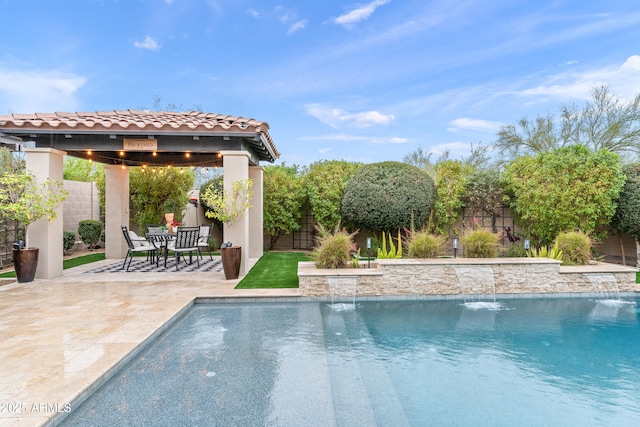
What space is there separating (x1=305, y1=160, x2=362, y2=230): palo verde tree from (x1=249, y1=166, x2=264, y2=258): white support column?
1817mm

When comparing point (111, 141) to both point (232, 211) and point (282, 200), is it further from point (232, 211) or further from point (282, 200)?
point (282, 200)

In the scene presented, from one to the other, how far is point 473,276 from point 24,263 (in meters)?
9.02

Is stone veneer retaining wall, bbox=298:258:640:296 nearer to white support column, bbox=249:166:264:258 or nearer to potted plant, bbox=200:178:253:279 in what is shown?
potted plant, bbox=200:178:253:279

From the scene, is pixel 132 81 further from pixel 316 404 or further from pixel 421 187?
pixel 316 404

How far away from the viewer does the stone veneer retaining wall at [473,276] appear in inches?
279

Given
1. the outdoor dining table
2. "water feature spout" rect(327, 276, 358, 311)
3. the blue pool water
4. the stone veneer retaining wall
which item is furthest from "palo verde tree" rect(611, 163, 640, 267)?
the outdoor dining table

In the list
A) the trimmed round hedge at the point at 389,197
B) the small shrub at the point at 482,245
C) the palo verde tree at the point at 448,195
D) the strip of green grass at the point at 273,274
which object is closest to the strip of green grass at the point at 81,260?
the strip of green grass at the point at 273,274

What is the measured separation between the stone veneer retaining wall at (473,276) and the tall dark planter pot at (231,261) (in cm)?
148

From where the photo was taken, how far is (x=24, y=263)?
24.8 ft

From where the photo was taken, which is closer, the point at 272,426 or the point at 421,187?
the point at 272,426

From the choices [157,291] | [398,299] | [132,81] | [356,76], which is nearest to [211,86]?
[132,81]

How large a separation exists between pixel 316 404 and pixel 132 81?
74.6ft

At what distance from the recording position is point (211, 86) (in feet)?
69.0

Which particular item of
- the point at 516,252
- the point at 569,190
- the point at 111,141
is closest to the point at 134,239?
the point at 111,141
